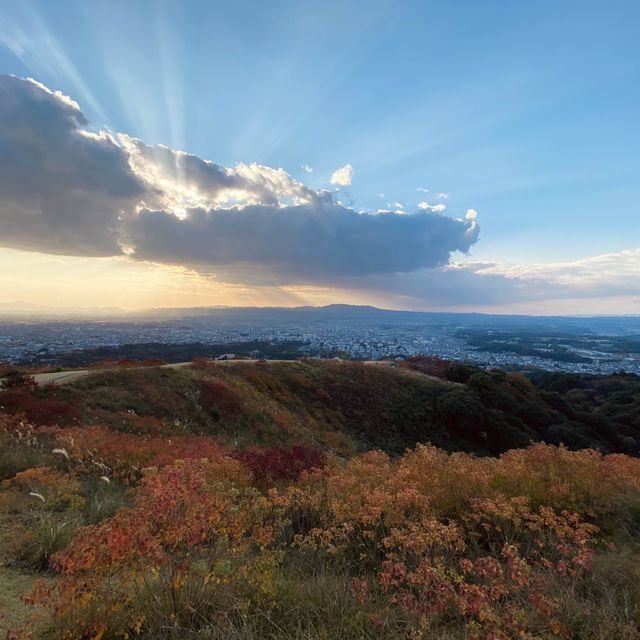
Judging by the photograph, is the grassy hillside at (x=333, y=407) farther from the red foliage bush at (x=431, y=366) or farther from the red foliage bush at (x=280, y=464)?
the red foliage bush at (x=280, y=464)

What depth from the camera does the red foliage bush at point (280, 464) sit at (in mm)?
8453

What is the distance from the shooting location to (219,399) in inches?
890

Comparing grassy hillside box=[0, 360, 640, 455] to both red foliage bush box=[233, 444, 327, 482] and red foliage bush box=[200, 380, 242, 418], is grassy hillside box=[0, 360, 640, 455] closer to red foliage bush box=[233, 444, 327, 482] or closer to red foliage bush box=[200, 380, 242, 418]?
red foliage bush box=[200, 380, 242, 418]

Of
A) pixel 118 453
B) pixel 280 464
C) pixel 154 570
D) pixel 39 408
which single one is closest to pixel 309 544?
pixel 154 570

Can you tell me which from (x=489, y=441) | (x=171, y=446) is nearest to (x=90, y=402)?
(x=171, y=446)

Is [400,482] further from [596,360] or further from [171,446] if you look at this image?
[596,360]

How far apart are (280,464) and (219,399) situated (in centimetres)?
1430

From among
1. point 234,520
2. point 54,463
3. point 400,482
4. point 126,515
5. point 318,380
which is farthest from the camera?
point 318,380

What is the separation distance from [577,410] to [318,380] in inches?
1152

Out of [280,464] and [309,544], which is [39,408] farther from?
[309,544]

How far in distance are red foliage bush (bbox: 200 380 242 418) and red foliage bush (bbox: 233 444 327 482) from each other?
11491mm

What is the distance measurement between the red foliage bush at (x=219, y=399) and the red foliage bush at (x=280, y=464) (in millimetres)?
11491

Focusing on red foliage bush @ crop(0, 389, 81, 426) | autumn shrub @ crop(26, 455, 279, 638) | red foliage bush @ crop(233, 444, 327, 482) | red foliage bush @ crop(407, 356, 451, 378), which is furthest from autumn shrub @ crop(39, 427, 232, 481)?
red foliage bush @ crop(407, 356, 451, 378)

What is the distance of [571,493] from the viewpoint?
616 centimetres
